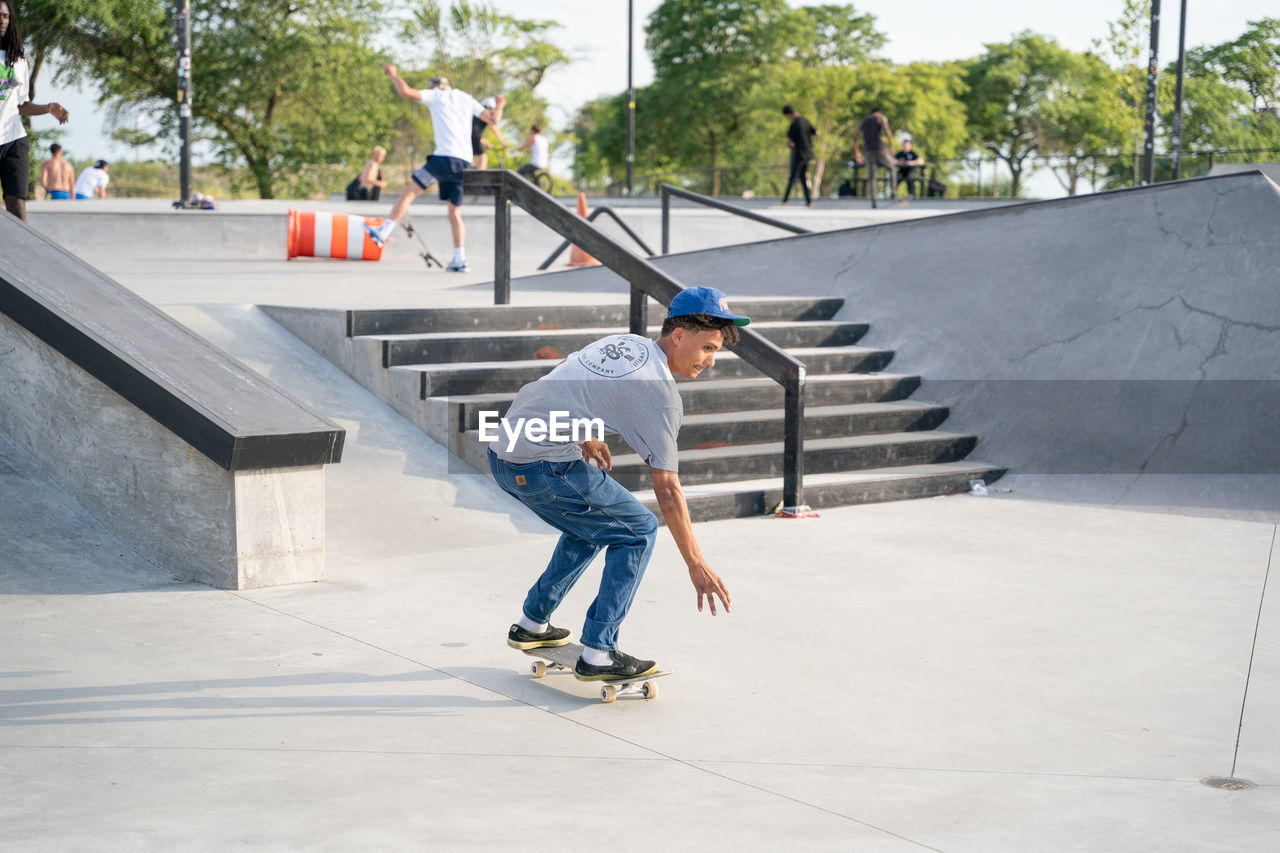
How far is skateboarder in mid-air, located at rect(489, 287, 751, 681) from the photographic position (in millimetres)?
3836

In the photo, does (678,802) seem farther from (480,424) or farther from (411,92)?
(411,92)

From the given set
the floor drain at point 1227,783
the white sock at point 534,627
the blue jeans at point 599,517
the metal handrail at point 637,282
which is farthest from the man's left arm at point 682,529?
the metal handrail at point 637,282

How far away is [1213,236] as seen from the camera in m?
8.73

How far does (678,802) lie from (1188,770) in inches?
58.1

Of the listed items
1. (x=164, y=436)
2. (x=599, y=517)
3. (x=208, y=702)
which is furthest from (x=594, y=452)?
(x=164, y=436)

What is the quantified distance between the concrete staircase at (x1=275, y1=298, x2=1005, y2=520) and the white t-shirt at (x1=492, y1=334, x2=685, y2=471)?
3.06 meters

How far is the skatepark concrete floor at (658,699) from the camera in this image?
3207mm

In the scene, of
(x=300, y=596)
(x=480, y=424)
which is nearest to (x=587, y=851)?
(x=300, y=596)

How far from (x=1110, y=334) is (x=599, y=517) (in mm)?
5693

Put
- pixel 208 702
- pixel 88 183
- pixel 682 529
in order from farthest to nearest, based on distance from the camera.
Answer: pixel 88 183 → pixel 208 702 → pixel 682 529

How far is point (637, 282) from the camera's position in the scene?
7.68m

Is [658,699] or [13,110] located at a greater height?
[13,110]

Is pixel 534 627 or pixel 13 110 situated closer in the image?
pixel 534 627

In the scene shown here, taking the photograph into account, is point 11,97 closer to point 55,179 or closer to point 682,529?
point 682,529
